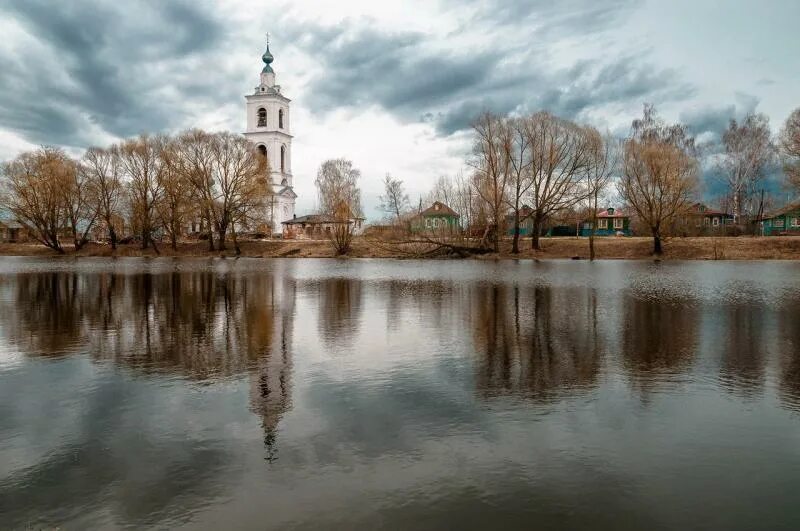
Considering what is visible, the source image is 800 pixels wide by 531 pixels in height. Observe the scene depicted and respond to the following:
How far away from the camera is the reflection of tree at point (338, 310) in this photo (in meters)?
16.6

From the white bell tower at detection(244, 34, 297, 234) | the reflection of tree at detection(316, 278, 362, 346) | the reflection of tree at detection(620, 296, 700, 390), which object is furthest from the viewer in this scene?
the white bell tower at detection(244, 34, 297, 234)

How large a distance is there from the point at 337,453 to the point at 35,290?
92.1 feet

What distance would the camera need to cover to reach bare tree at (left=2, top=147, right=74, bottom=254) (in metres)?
75.9

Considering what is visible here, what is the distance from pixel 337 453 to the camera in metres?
7.83

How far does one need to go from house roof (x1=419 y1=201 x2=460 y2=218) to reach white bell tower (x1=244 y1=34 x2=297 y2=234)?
42.8m

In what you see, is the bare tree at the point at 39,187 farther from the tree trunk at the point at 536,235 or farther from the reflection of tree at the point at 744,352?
the reflection of tree at the point at 744,352

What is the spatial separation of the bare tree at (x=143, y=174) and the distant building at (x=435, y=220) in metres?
33.7

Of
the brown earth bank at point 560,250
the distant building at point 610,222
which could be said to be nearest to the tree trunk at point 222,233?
the brown earth bank at point 560,250

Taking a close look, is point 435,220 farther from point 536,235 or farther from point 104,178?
point 104,178

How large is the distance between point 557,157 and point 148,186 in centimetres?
5152

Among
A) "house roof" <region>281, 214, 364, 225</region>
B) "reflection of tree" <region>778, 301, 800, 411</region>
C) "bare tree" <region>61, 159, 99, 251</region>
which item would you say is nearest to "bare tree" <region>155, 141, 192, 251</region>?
"bare tree" <region>61, 159, 99, 251</region>

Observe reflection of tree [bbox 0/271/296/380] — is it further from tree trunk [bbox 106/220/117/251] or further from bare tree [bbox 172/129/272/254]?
tree trunk [bbox 106/220/117/251]

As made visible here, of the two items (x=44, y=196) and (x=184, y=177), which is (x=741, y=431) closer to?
(x=184, y=177)

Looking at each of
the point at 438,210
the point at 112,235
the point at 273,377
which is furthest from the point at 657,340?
the point at 112,235
